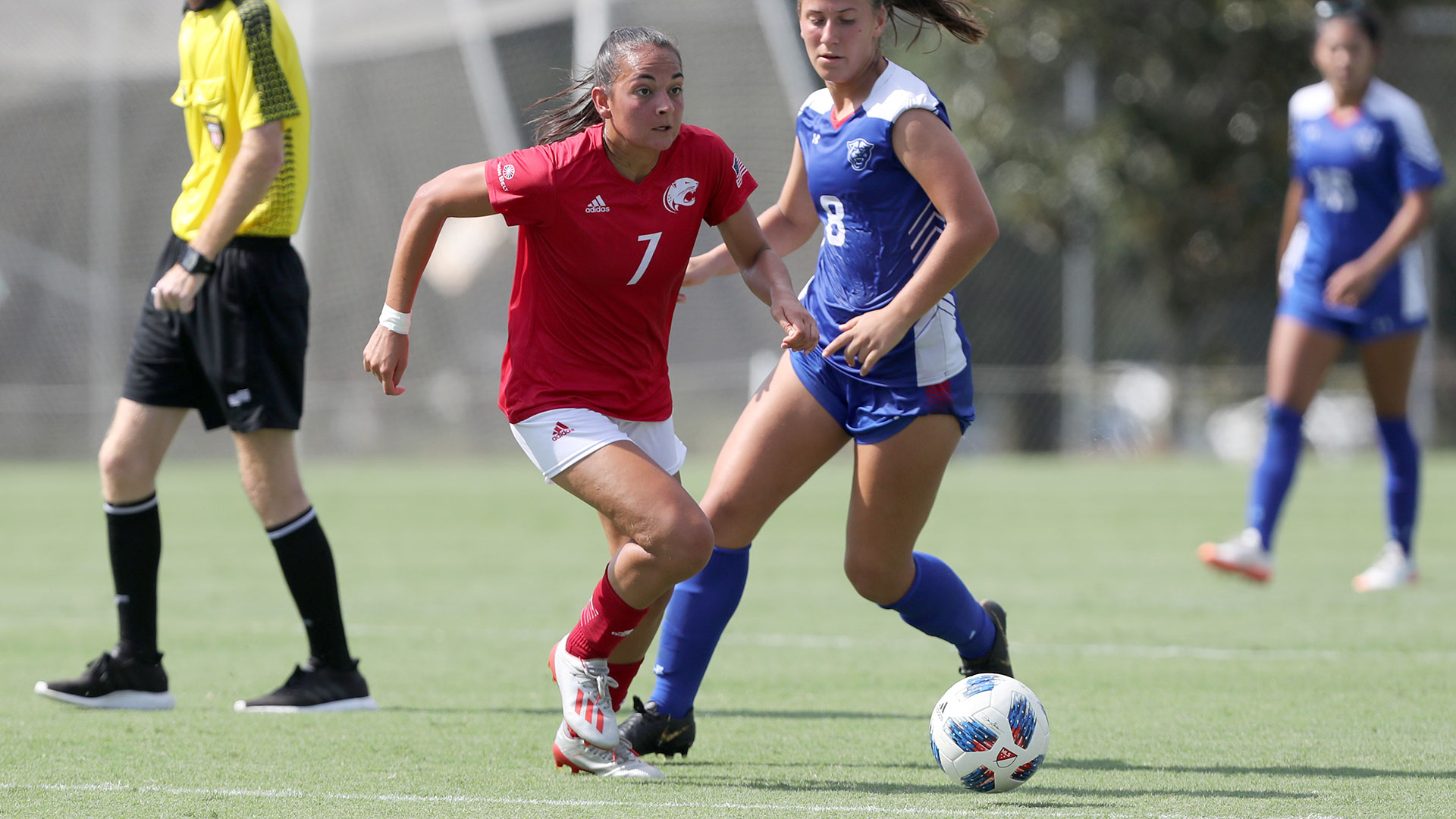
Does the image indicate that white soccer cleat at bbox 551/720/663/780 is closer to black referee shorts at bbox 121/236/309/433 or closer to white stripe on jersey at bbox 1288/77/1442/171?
black referee shorts at bbox 121/236/309/433

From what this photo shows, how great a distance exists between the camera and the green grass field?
12.7ft

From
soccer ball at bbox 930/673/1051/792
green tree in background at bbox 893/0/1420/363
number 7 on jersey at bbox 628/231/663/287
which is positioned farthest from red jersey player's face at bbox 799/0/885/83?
green tree in background at bbox 893/0/1420/363

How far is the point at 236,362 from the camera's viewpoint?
4.98 m

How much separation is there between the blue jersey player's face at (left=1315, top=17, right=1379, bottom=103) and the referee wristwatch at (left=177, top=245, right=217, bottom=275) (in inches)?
213

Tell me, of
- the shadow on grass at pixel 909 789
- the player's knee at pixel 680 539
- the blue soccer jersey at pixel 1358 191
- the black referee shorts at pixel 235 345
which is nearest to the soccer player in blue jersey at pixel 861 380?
the shadow on grass at pixel 909 789

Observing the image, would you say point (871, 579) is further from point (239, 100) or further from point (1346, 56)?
point (1346, 56)

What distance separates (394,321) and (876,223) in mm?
1282

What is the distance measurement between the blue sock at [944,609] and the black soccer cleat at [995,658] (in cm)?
2

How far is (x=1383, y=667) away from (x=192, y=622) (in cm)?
471

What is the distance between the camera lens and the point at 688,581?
455 centimetres

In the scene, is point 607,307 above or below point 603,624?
above

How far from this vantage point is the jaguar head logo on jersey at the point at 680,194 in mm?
4203

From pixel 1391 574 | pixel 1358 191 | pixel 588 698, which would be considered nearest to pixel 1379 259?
pixel 1358 191

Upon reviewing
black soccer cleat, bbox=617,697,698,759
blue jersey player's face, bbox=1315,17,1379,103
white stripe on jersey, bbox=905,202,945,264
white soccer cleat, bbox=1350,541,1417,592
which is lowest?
white soccer cleat, bbox=1350,541,1417,592
